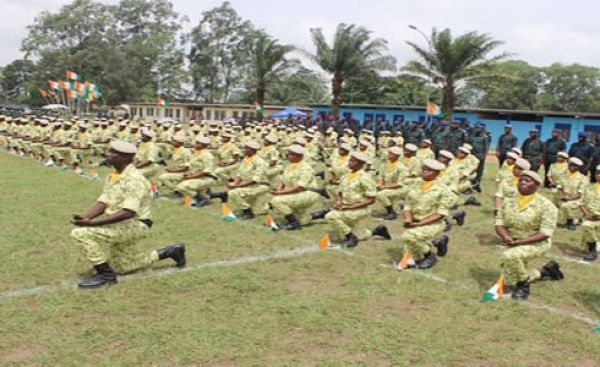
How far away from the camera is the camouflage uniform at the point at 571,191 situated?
9625 mm

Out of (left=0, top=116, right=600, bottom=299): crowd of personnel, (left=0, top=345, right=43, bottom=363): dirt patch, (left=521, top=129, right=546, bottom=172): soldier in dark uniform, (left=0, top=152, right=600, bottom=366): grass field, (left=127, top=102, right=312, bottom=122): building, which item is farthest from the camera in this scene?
(left=127, top=102, right=312, bottom=122): building

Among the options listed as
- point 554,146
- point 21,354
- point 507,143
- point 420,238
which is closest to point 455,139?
point 507,143

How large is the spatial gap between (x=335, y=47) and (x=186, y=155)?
18.4 meters

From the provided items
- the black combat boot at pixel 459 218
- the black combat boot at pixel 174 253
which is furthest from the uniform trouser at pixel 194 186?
the black combat boot at pixel 459 218

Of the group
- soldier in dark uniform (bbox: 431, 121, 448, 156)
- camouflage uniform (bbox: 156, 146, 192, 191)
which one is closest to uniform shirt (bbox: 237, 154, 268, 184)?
camouflage uniform (bbox: 156, 146, 192, 191)

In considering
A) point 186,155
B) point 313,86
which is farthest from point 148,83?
point 186,155

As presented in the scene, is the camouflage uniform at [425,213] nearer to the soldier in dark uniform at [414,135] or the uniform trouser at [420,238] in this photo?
the uniform trouser at [420,238]

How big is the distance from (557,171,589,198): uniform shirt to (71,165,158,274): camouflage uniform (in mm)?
7675

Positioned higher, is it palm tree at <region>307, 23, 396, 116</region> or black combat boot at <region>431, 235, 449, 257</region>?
palm tree at <region>307, 23, 396, 116</region>

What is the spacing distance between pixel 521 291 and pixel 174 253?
3.96m

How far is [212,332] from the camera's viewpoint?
15.4 feet

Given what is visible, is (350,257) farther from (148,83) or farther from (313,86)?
(148,83)

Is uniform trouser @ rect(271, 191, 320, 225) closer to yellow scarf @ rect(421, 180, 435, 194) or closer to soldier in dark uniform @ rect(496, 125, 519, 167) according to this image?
yellow scarf @ rect(421, 180, 435, 194)

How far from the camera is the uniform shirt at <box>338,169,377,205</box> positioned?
→ 25.2 ft
